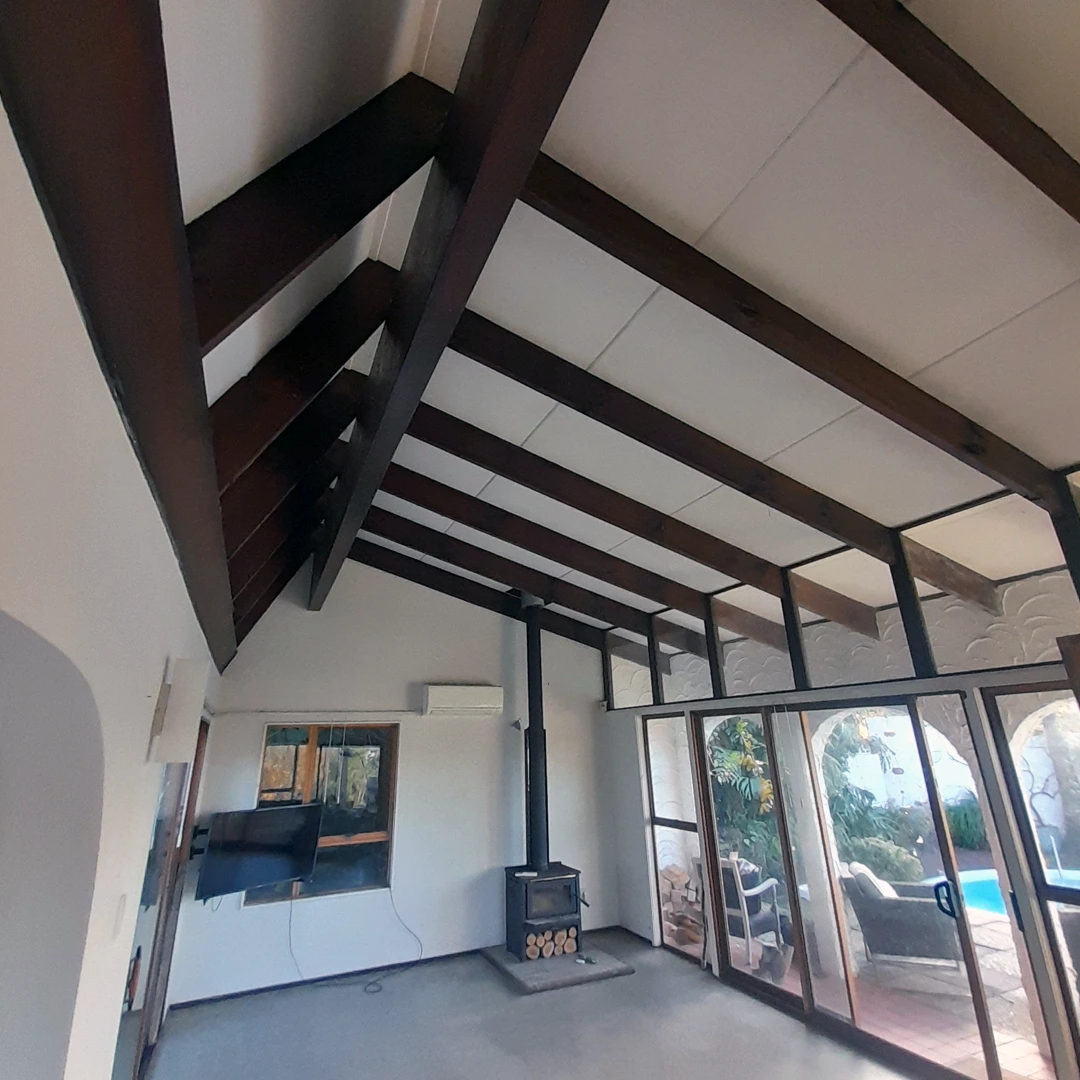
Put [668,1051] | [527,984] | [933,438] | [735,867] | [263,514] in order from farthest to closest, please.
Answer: [735,867]
[527,984]
[668,1051]
[263,514]
[933,438]

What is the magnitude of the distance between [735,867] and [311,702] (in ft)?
12.6

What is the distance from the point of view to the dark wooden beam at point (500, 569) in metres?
5.06

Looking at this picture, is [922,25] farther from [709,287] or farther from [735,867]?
[735,867]

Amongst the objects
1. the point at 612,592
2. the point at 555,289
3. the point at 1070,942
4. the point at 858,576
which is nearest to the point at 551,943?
the point at 612,592

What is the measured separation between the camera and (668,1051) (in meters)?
3.62

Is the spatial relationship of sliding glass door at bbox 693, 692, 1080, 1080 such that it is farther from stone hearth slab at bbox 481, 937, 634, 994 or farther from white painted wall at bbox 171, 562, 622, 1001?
white painted wall at bbox 171, 562, 622, 1001

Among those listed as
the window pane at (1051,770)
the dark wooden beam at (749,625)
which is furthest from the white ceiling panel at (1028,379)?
the dark wooden beam at (749,625)

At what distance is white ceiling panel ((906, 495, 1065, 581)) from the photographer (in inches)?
109

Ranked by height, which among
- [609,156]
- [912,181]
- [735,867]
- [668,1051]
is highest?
[609,156]

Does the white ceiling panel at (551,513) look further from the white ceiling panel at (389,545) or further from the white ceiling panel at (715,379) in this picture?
the white ceiling panel at (389,545)

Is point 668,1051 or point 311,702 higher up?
point 311,702

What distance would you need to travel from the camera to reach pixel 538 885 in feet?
17.0

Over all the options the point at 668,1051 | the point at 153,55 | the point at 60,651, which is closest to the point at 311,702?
the point at 668,1051

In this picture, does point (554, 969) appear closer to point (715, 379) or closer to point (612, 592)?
point (612, 592)
